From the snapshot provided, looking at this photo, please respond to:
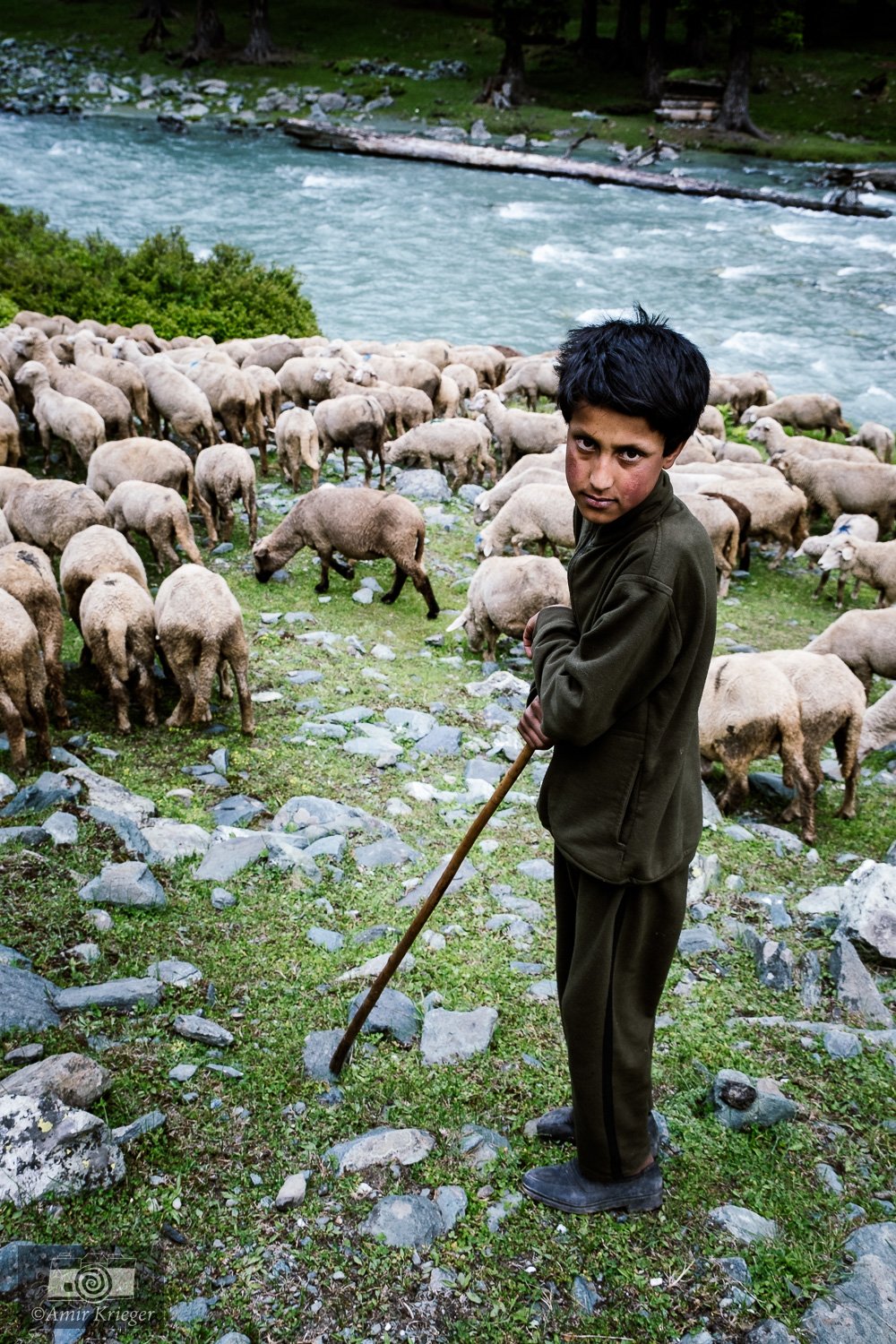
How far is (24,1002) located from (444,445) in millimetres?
10727

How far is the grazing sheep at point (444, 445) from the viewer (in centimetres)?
1345

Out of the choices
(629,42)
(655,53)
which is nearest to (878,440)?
(655,53)

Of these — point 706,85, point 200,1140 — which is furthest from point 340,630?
point 706,85

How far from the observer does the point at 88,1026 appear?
387 cm

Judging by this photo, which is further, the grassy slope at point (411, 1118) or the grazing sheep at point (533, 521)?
the grazing sheep at point (533, 521)

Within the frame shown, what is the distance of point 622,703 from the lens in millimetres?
2711

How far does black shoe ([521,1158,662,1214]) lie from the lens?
3395 millimetres

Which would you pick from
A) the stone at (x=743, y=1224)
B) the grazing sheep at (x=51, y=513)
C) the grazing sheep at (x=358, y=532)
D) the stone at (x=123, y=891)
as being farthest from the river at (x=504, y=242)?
the stone at (x=743, y=1224)

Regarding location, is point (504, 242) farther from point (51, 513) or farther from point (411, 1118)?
point (411, 1118)

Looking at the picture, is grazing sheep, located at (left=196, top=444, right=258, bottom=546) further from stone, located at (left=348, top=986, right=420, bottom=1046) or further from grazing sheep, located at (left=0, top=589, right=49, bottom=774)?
stone, located at (left=348, top=986, right=420, bottom=1046)

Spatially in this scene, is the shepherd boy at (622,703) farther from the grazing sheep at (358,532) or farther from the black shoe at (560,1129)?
the grazing sheep at (358,532)

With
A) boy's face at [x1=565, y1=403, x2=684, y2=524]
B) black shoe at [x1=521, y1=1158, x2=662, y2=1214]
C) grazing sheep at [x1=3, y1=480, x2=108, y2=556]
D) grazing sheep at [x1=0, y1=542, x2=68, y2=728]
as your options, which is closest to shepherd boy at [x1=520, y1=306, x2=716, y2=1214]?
boy's face at [x1=565, y1=403, x2=684, y2=524]

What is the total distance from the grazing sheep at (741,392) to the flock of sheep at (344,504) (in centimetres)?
4

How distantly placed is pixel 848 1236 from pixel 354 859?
3050 millimetres
